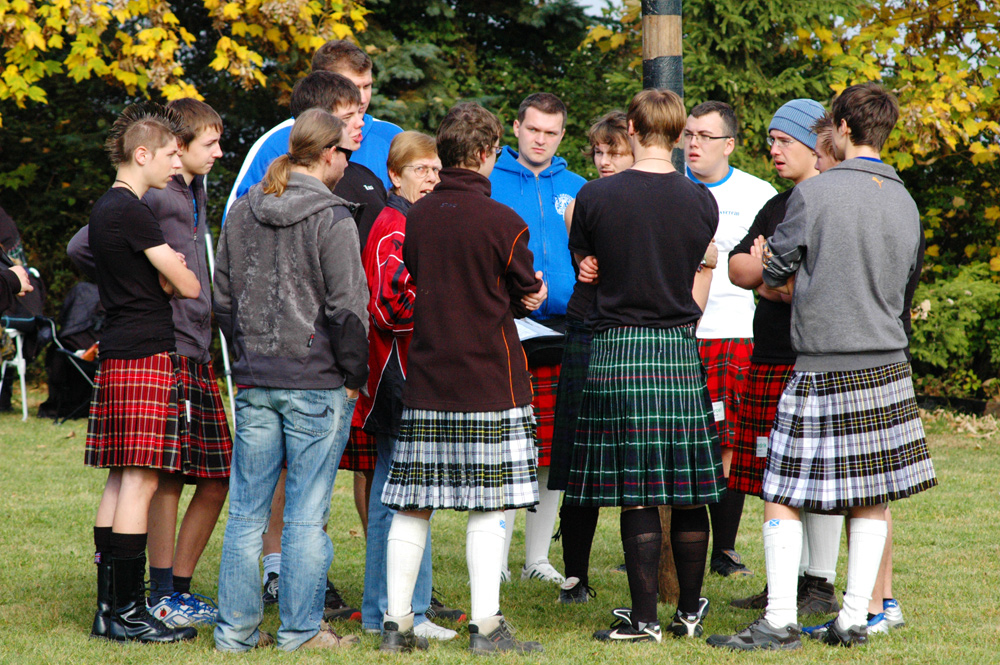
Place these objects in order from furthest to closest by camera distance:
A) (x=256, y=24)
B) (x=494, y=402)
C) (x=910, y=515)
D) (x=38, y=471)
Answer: (x=256, y=24)
(x=38, y=471)
(x=910, y=515)
(x=494, y=402)

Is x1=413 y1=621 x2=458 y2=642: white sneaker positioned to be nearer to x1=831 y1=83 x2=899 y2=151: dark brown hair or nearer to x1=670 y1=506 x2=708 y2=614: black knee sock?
x1=670 y1=506 x2=708 y2=614: black knee sock

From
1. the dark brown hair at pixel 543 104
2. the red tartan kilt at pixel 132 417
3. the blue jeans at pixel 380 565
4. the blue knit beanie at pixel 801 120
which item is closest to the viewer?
the red tartan kilt at pixel 132 417

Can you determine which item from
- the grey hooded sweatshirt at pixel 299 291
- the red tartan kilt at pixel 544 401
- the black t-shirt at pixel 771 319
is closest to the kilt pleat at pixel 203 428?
the grey hooded sweatshirt at pixel 299 291

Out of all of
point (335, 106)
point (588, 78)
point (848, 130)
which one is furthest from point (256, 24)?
point (848, 130)

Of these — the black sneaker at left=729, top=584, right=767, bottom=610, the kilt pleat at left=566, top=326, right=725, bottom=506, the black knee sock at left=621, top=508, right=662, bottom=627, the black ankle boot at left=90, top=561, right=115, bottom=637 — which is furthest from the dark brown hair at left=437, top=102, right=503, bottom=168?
the black sneaker at left=729, top=584, right=767, bottom=610

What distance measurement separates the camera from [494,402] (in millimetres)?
3350

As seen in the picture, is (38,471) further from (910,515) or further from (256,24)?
(910,515)

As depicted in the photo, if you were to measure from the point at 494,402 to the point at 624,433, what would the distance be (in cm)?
51

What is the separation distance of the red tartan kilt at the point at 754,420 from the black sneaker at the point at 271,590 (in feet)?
6.47

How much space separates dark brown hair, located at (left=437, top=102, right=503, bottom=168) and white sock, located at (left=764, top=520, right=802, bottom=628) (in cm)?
167

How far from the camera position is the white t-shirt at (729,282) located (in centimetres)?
474

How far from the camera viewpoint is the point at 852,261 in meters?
3.36

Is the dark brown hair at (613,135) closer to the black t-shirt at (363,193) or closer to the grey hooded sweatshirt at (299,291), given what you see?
the black t-shirt at (363,193)

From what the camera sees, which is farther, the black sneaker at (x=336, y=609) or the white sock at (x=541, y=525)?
the white sock at (x=541, y=525)
